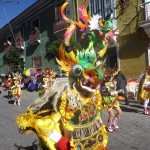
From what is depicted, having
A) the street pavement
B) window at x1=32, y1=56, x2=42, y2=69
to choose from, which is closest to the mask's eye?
the street pavement

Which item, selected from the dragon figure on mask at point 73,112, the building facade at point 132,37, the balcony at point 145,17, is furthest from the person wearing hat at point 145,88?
the dragon figure on mask at point 73,112

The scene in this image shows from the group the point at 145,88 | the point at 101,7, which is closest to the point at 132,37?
the point at 101,7

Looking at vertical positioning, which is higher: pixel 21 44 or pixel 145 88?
pixel 21 44

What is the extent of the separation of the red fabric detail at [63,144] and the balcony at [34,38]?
21.2 metres

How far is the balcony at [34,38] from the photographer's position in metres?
24.6

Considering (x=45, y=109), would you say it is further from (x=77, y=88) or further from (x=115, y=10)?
(x=115, y=10)

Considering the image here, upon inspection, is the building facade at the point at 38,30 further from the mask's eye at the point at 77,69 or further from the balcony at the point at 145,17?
the mask's eye at the point at 77,69

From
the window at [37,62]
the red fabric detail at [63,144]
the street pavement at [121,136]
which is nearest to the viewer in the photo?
the red fabric detail at [63,144]

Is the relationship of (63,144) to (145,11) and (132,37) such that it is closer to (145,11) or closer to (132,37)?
(145,11)

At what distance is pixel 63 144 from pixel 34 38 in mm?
21850

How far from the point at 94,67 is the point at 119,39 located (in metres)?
12.1

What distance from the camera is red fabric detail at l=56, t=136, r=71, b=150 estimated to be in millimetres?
3720

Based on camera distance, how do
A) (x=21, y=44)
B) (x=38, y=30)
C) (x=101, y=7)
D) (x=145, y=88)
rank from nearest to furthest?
1. (x=145, y=88)
2. (x=101, y=7)
3. (x=38, y=30)
4. (x=21, y=44)

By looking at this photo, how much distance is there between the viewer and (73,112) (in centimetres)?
391
